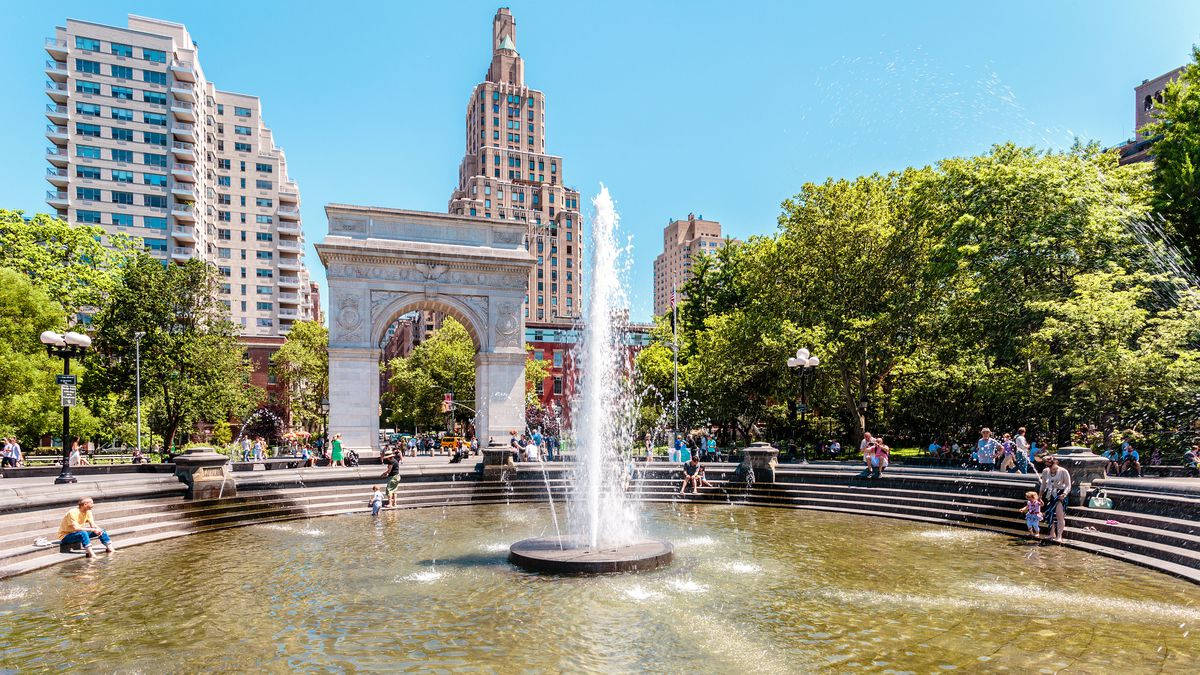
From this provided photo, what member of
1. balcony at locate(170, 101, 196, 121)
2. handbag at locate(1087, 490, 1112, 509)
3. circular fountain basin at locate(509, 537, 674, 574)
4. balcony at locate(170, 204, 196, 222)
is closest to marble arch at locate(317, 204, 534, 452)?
circular fountain basin at locate(509, 537, 674, 574)

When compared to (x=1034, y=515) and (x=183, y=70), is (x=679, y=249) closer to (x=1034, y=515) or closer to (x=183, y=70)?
(x=183, y=70)

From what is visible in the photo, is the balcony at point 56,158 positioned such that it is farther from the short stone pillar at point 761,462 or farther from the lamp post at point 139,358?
the short stone pillar at point 761,462

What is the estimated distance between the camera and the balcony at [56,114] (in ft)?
212

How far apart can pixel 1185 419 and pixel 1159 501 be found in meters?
13.3

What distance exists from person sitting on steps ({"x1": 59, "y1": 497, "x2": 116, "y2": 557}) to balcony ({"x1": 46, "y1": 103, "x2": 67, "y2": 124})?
70.7m

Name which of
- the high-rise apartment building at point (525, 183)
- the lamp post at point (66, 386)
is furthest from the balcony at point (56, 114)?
the lamp post at point (66, 386)

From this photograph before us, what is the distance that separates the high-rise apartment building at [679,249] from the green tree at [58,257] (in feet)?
367

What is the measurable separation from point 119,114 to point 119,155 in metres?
4.23

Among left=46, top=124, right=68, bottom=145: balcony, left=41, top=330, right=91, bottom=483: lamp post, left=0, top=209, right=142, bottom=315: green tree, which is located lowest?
left=41, top=330, right=91, bottom=483: lamp post

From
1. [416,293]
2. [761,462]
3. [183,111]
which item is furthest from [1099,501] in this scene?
[183,111]

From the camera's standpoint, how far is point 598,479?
1455cm

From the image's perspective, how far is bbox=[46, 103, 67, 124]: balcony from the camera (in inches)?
2542

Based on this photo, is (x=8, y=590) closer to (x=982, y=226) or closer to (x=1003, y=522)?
(x=1003, y=522)

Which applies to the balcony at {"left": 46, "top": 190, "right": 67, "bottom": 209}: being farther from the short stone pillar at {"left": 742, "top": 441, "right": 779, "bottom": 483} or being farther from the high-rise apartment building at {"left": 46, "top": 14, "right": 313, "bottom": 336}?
the short stone pillar at {"left": 742, "top": 441, "right": 779, "bottom": 483}
